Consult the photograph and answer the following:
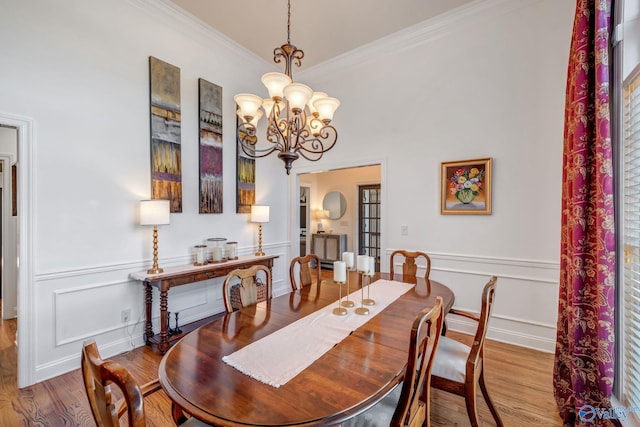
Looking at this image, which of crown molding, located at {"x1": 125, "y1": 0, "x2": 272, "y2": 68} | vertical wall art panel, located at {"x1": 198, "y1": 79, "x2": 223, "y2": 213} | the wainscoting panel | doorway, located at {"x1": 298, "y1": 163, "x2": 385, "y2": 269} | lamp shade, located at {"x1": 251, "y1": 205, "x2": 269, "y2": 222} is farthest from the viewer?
doorway, located at {"x1": 298, "y1": 163, "x2": 385, "y2": 269}

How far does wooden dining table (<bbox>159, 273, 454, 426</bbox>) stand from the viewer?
0.95 metres

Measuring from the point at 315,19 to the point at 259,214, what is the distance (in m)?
2.40

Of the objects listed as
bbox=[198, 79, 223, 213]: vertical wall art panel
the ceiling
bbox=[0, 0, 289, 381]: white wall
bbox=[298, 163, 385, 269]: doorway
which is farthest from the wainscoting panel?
bbox=[298, 163, 385, 269]: doorway

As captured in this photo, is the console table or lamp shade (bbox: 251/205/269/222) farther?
lamp shade (bbox: 251/205/269/222)

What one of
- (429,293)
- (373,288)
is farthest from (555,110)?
(373,288)

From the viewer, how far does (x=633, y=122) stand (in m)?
1.55

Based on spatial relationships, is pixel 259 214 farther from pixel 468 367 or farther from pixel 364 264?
pixel 468 367

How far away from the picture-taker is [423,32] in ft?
11.2

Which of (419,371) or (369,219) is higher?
(369,219)

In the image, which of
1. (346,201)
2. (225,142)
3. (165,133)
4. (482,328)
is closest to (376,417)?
(482,328)

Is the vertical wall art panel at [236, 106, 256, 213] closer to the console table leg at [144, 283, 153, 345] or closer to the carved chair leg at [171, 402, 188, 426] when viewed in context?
the console table leg at [144, 283, 153, 345]

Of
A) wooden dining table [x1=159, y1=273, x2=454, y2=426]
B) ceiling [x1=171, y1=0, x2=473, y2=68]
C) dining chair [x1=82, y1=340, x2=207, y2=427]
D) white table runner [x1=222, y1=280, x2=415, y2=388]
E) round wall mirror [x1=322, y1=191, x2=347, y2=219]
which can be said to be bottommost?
wooden dining table [x1=159, y1=273, x2=454, y2=426]

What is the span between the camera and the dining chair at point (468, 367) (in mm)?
1559

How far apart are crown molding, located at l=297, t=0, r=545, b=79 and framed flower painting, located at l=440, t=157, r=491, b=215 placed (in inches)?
60.1
